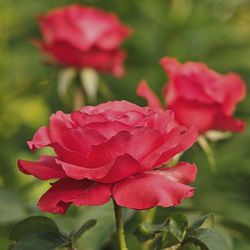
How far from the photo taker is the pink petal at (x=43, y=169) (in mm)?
803

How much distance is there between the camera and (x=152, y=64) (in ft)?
7.93

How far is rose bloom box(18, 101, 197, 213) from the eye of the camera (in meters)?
0.77

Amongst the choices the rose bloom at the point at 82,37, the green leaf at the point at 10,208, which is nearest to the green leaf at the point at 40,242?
the green leaf at the point at 10,208

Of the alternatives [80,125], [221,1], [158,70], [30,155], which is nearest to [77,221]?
[80,125]

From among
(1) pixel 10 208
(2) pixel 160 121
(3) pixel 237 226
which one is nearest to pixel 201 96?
(3) pixel 237 226

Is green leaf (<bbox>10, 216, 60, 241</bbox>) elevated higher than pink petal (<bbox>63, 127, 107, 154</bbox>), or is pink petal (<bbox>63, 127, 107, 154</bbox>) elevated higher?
pink petal (<bbox>63, 127, 107, 154</bbox>)

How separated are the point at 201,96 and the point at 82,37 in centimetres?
63

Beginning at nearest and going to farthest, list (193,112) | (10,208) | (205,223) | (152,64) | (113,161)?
1. (113,161)
2. (205,223)
3. (10,208)
4. (193,112)
5. (152,64)

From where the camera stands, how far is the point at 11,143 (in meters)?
2.01

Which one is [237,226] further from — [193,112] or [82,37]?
[82,37]

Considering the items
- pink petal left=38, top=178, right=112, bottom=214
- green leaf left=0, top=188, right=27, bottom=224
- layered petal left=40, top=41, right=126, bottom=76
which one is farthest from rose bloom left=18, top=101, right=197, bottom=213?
layered petal left=40, top=41, right=126, bottom=76

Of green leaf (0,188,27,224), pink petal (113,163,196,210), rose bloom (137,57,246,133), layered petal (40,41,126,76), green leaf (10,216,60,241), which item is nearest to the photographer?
pink petal (113,163,196,210)

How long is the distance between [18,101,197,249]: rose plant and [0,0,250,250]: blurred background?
730 millimetres

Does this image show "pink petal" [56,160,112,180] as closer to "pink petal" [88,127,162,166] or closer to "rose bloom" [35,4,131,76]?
"pink petal" [88,127,162,166]
